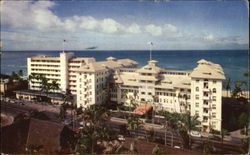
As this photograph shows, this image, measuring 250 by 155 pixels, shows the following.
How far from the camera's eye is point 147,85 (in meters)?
12.9

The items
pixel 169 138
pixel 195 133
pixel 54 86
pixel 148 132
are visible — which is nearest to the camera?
pixel 169 138

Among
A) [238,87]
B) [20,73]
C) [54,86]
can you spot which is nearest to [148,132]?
[238,87]

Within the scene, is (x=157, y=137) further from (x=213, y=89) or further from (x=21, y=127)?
(x=21, y=127)

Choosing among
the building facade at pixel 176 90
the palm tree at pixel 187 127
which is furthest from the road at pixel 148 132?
the building facade at pixel 176 90

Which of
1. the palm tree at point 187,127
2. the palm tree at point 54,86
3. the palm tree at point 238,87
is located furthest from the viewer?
the palm tree at point 54,86

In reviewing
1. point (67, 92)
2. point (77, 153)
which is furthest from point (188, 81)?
point (77, 153)

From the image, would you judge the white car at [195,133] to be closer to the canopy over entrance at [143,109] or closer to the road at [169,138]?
the road at [169,138]

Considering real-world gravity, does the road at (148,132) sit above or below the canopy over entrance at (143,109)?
below

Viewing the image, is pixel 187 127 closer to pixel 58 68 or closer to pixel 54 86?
pixel 54 86

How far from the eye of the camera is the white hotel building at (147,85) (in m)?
10.6

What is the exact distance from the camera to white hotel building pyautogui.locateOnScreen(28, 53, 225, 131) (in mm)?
10586

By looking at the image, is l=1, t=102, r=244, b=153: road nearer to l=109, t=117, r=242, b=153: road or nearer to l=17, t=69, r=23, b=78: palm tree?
l=109, t=117, r=242, b=153: road

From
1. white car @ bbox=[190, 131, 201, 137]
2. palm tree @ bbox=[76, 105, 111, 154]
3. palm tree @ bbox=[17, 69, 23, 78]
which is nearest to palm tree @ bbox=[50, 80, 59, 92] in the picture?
palm tree @ bbox=[17, 69, 23, 78]

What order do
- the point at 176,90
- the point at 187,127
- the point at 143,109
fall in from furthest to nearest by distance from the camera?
the point at 176,90, the point at 143,109, the point at 187,127
